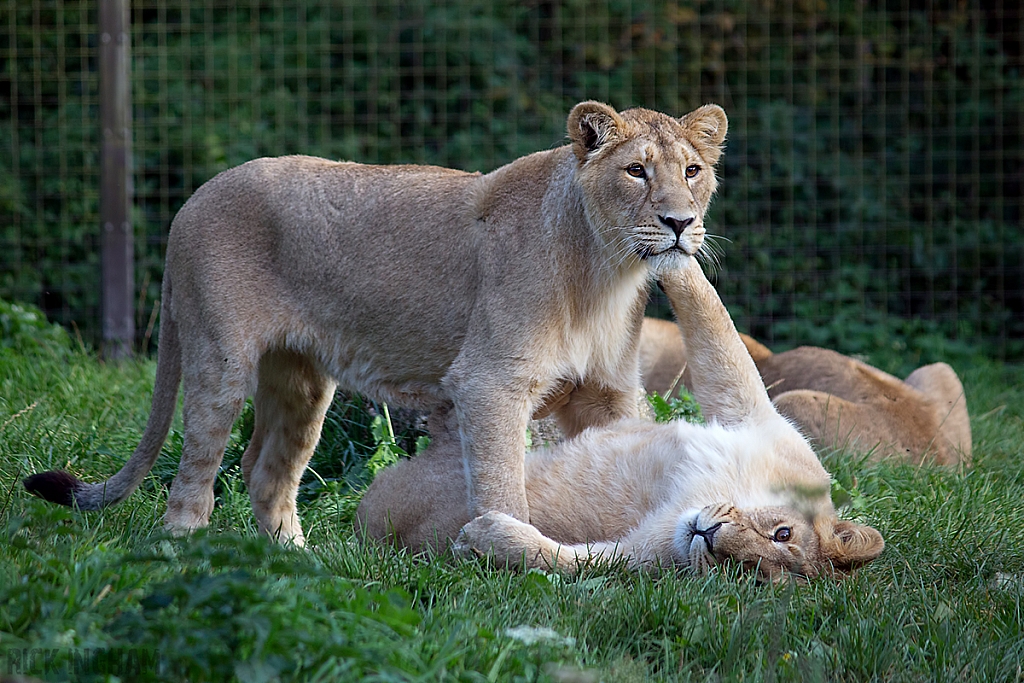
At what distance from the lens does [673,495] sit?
4.08m

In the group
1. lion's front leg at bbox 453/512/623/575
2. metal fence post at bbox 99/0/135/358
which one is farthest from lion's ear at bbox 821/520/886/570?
metal fence post at bbox 99/0/135/358

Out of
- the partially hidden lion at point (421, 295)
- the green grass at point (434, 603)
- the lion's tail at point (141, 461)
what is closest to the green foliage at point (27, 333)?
Answer: the green grass at point (434, 603)

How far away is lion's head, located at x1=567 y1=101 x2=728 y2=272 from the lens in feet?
13.2

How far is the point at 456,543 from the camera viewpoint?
3850mm

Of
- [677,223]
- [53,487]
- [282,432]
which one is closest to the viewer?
[677,223]

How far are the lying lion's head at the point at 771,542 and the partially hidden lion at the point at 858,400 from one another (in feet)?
5.99

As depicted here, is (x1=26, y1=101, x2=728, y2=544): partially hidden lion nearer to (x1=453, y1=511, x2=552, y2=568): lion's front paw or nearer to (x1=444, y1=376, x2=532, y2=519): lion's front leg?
(x1=444, y1=376, x2=532, y2=519): lion's front leg

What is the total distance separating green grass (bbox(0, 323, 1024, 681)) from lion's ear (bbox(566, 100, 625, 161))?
1549mm

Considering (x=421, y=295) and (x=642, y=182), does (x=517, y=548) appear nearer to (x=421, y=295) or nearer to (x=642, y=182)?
(x=421, y=295)

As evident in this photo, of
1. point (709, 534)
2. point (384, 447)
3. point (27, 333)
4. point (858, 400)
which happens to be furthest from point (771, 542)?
point (27, 333)

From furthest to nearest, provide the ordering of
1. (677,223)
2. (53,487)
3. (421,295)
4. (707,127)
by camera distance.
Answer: (421,295), (707,127), (53,487), (677,223)

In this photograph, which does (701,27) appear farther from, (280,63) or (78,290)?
(78,290)

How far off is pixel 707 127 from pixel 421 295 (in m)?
1.27

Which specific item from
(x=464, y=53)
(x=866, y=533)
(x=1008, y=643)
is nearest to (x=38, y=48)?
(x=464, y=53)
